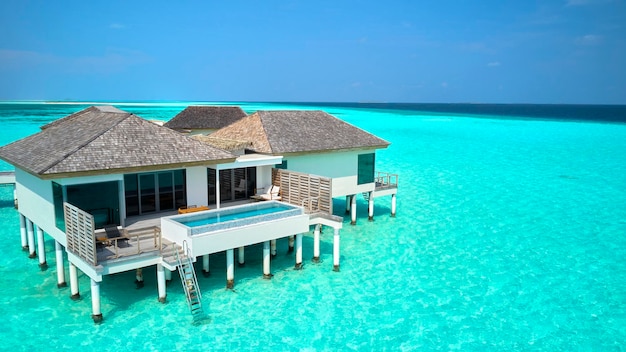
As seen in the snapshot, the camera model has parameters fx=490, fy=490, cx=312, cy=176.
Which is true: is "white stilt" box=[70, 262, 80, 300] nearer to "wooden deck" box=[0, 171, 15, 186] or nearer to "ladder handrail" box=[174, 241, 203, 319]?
"ladder handrail" box=[174, 241, 203, 319]

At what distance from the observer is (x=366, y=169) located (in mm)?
23328

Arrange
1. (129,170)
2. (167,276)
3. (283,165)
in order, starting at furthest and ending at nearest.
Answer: (283,165), (167,276), (129,170)

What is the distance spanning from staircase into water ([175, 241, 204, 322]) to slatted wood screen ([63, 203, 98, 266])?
226 centimetres

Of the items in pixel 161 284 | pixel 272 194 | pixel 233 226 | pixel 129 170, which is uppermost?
pixel 129 170

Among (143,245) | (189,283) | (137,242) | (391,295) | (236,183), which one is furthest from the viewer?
(236,183)

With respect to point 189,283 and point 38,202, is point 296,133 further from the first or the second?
point 38,202

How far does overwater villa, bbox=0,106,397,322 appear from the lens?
1364cm

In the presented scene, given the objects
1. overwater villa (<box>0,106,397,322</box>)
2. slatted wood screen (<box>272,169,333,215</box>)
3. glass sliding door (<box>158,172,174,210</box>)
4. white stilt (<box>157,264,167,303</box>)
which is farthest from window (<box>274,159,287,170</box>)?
white stilt (<box>157,264,167,303</box>)

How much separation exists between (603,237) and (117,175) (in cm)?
2133

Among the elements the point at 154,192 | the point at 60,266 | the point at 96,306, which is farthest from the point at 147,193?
the point at 96,306

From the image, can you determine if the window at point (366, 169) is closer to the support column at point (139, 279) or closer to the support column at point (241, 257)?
Answer: the support column at point (241, 257)

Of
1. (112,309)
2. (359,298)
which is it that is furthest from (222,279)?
(359,298)

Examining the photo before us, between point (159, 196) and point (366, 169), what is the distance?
33.9 feet

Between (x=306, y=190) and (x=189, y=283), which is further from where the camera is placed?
(x=306, y=190)
